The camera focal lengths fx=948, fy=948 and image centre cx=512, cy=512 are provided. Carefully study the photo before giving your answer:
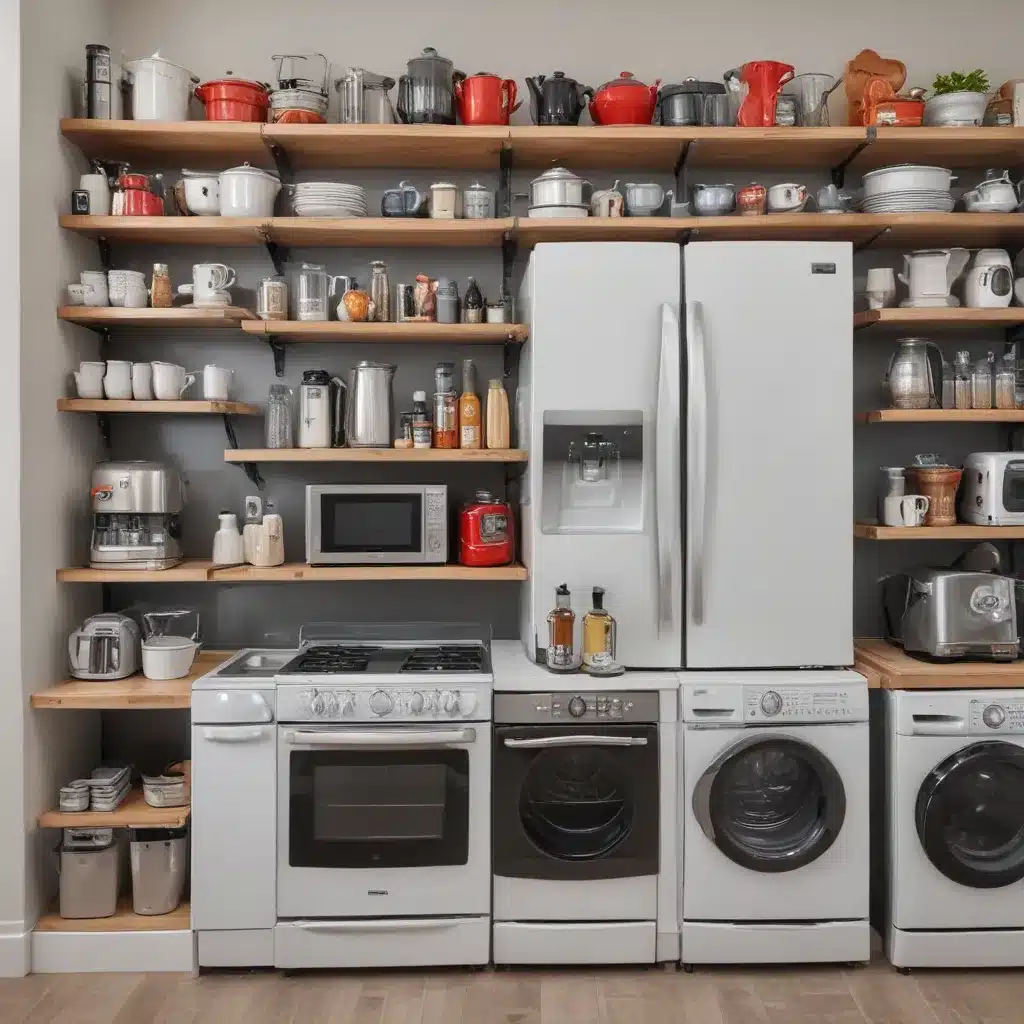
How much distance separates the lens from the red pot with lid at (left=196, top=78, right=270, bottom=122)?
2.97m

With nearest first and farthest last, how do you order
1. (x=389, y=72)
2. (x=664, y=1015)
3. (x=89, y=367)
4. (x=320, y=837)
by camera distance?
(x=664, y=1015), (x=320, y=837), (x=89, y=367), (x=389, y=72)

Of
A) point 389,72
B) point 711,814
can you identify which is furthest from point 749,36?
point 711,814

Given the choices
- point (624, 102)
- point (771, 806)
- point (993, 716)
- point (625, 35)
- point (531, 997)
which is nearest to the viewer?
point (531, 997)

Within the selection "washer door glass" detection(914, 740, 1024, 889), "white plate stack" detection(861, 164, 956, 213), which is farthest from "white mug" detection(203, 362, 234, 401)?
"washer door glass" detection(914, 740, 1024, 889)

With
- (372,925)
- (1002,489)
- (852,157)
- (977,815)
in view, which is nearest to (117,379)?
(372,925)

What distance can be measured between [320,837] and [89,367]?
5.20 ft

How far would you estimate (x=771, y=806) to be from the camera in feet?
9.13

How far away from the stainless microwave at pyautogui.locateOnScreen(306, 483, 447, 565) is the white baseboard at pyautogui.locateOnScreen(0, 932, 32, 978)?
1.33 meters

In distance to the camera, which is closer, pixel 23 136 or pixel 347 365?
pixel 23 136

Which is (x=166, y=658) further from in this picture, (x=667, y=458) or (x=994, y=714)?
(x=994, y=714)

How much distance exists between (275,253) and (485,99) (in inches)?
33.6

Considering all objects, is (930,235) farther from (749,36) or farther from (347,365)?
(347,365)

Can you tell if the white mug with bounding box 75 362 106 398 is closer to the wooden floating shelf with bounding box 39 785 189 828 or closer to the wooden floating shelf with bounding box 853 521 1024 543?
the wooden floating shelf with bounding box 39 785 189 828

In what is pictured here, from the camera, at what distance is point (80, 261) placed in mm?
3064
